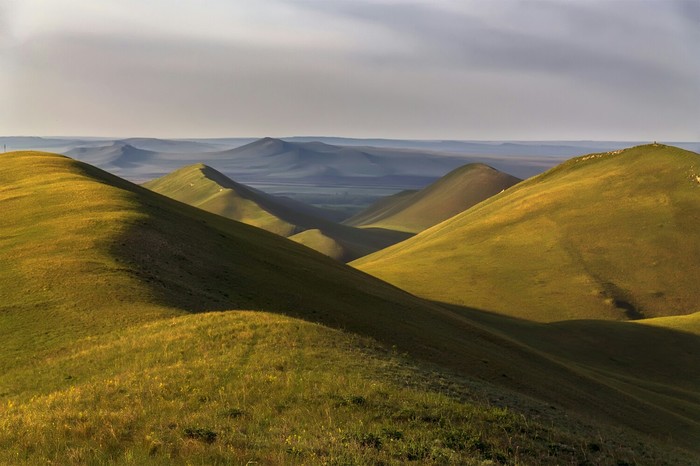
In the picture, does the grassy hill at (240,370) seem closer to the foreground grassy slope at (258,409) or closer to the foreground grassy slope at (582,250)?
the foreground grassy slope at (258,409)

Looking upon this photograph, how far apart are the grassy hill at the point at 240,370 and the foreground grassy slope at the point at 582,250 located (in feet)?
192

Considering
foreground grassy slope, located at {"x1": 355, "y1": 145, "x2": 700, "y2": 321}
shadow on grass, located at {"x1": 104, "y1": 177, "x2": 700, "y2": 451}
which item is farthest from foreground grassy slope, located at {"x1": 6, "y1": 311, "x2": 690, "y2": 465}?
foreground grassy slope, located at {"x1": 355, "y1": 145, "x2": 700, "y2": 321}

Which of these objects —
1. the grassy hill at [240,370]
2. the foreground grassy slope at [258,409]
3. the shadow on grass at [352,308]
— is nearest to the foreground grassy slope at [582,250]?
the shadow on grass at [352,308]

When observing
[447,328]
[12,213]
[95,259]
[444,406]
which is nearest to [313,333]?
[444,406]

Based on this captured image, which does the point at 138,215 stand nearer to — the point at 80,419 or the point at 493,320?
the point at 80,419

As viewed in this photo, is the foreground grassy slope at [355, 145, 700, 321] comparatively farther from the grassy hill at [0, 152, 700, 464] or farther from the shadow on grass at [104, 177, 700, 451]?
the grassy hill at [0, 152, 700, 464]

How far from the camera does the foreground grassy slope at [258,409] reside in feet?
53.0

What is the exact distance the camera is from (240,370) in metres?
24.6

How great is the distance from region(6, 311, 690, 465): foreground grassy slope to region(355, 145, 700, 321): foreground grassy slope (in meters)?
86.0

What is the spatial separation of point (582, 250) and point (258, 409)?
436 ft

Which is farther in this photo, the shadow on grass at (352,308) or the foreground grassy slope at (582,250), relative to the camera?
the foreground grassy slope at (582,250)

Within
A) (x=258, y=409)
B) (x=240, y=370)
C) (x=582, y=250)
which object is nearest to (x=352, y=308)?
(x=240, y=370)

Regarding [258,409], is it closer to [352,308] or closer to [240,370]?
[240,370]

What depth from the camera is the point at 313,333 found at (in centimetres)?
3128
